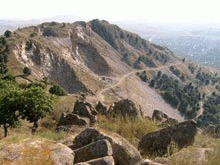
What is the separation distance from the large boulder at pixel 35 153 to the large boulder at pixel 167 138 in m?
5.53

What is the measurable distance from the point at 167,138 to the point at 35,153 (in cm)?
738

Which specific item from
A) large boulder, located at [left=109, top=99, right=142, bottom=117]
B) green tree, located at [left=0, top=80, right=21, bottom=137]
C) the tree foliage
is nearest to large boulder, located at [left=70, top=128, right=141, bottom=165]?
large boulder, located at [left=109, top=99, right=142, bottom=117]

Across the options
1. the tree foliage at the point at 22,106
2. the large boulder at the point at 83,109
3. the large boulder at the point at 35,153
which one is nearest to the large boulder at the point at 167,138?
the large boulder at the point at 35,153

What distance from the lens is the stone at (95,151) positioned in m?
12.0

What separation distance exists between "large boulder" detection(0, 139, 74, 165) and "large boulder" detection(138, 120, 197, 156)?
18.1 ft

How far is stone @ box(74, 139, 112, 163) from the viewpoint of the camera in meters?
12.0

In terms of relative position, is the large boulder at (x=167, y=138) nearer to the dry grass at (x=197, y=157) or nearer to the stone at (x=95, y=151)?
the dry grass at (x=197, y=157)

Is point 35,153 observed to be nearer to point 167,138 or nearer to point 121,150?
point 121,150

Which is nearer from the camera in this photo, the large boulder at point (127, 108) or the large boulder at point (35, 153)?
the large boulder at point (35, 153)

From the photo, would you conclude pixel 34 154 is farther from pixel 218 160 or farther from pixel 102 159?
pixel 218 160

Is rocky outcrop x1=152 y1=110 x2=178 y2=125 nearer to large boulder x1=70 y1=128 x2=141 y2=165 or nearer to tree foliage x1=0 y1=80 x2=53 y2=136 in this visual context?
large boulder x1=70 y1=128 x2=141 y2=165

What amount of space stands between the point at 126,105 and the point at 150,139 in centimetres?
1994

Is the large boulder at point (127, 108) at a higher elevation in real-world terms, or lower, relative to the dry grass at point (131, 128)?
lower

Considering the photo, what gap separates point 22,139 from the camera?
11320 millimetres
